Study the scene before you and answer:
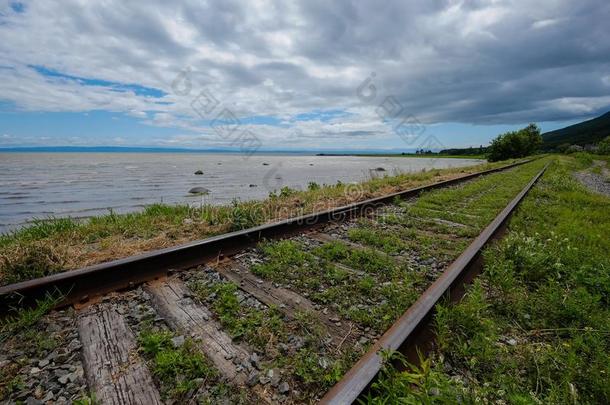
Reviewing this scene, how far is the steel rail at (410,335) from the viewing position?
1.46m

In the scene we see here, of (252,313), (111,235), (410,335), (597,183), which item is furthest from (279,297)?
(597,183)

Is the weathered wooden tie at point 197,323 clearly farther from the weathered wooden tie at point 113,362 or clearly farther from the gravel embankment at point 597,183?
the gravel embankment at point 597,183

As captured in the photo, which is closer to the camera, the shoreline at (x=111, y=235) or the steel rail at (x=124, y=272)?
the steel rail at (x=124, y=272)

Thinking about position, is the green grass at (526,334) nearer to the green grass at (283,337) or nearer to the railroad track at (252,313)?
the railroad track at (252,313)

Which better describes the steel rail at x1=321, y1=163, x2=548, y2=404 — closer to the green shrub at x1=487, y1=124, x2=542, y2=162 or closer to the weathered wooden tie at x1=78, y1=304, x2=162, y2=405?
the weathered wooden tie at x1=78, y1=304, x2=162, y2=405

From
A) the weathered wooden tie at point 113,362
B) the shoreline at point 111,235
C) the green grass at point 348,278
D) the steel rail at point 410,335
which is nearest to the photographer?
the steel rail at point 410,335

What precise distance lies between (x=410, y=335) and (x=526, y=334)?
1.12 m

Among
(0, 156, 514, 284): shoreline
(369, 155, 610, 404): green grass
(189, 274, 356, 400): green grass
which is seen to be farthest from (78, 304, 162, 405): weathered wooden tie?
(369, 155, 610, 404): green grass

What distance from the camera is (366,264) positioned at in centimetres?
329

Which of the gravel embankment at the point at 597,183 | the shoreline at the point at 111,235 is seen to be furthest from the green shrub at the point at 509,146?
the shoreline at the point at 111,235

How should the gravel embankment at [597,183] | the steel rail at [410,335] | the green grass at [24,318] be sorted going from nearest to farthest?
the steel rail at [410,335] → the green grass at [24,318] → the gravel embankment at [597,183]

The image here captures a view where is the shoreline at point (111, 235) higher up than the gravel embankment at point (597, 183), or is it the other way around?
the shoreline at point (111, 235)

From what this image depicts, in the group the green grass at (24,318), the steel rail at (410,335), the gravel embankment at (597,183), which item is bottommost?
the gravel embankment at (597,183)

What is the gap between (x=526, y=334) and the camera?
2256 mm
